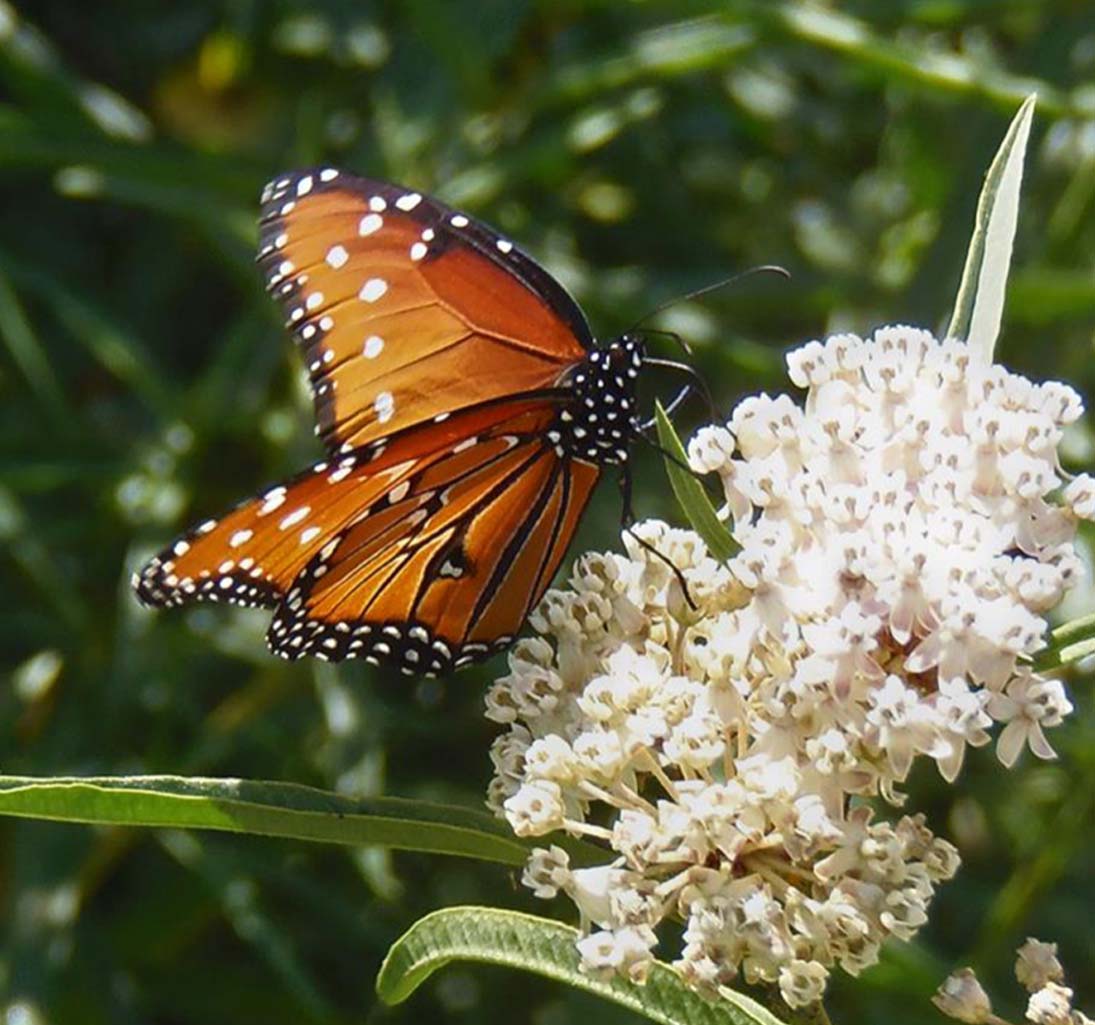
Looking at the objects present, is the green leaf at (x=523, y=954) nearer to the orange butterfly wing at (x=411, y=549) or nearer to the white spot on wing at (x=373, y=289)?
the orange butterfly wing at (x=411, y=549)

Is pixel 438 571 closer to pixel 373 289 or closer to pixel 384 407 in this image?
pixel 384 407

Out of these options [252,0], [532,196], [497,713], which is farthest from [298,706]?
[497,713]

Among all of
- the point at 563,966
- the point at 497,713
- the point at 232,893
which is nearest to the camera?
the point at 563,966

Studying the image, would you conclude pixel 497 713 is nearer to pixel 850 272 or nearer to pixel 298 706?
pixel 298 706

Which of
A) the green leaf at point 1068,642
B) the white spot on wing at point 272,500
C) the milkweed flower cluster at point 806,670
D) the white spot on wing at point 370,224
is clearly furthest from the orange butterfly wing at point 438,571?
the green leaf at point 1068,642

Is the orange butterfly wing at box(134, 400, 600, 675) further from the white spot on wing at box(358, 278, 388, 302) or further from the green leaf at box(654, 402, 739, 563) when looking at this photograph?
the green leaf at box(654, 402, 739, 563)

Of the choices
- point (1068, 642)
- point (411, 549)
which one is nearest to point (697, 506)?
point (1068, 642)

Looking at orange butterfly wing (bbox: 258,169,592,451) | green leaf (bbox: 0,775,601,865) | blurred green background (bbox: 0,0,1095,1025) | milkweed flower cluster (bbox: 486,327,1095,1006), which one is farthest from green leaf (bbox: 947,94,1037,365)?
blurred green background (bbox: 0,0,1095,1025)
